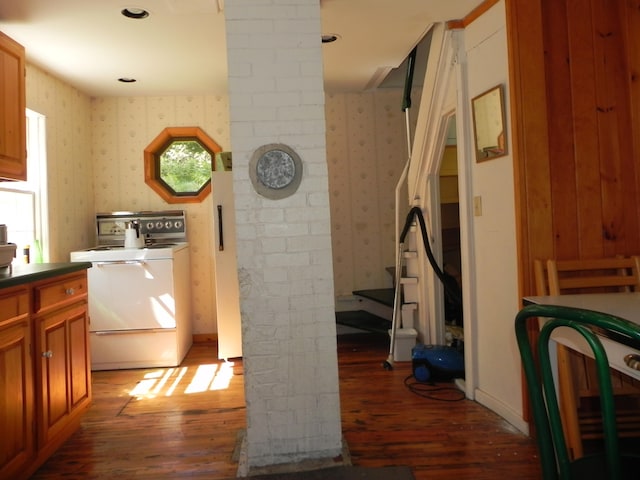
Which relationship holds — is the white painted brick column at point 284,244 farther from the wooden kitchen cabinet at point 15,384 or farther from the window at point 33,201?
the window at point 33,201

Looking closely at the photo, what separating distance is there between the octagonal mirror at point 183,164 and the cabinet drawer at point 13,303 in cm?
249

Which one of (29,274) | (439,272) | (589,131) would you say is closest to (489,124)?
(589,131)

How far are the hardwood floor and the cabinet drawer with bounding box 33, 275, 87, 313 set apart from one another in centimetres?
77

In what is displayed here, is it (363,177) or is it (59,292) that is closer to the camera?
(59,292)

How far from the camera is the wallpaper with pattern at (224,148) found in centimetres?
442

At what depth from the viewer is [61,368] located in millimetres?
2369

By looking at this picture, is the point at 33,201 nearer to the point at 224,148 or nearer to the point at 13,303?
the point at 224,148

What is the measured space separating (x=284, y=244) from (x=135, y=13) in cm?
172

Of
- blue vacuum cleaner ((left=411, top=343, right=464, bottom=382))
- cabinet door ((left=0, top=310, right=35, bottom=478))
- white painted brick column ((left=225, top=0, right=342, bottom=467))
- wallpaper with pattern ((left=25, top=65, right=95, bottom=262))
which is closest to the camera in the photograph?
cabinet door ((left=0, top=310, right=35, bottom=478))

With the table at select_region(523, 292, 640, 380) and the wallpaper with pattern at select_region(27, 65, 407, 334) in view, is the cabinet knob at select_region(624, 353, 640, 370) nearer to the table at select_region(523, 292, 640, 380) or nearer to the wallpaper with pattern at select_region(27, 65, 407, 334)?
the table at select_region(523, 292, 640, 380)

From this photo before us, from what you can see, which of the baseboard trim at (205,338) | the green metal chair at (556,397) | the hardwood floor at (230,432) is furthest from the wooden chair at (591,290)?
the baseboard trim at (205,338)

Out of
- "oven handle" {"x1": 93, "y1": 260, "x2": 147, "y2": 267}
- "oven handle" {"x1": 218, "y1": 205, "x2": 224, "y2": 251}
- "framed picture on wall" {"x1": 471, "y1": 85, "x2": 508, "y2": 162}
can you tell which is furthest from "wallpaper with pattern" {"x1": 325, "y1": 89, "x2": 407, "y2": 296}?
"framed picture on wall" {"x1": 471, "y1": 85, "x2": 508, "y2": 162}

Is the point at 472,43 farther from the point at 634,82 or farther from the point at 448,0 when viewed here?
the point at 634,82

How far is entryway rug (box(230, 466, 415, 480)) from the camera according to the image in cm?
199
